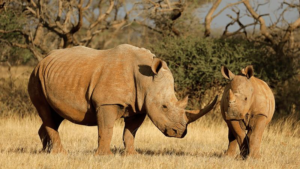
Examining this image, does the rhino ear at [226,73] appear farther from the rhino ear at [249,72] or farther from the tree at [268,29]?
the tree at [268,29]

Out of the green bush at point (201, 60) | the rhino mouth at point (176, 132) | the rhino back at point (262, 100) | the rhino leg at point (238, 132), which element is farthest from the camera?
the green bush at point (201, 60)

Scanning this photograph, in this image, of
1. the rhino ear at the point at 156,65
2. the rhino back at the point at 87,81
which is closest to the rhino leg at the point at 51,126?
the rhino back at the point at 87,81

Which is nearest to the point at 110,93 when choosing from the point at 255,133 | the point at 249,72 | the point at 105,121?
the point at 105,121

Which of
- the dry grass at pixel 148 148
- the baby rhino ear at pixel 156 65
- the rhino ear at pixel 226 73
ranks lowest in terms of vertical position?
the dry grass at pixel 148 148

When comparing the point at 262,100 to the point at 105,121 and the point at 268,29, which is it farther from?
the point at 268,29

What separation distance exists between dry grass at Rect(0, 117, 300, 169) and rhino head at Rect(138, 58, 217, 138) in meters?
0.48

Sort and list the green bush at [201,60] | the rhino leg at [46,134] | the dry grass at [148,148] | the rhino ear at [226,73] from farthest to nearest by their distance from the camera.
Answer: the green bush at [201,60] → the rhino leg at [46,134] → the rhino ear at [226,73] → the dry grass at [148,148]

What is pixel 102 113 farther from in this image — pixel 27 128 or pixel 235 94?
pixel 27 128

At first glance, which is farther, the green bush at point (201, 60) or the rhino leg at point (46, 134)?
the green bush at point (201, 60)

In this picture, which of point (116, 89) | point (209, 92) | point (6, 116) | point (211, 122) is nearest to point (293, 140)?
point (211, 122)

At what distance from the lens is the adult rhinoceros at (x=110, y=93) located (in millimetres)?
7887

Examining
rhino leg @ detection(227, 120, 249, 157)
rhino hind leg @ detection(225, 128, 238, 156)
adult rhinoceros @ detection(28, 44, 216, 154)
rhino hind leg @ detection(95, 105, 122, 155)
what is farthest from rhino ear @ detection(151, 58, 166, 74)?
rhino hind leg @ detection(225, 128, 238, 156)

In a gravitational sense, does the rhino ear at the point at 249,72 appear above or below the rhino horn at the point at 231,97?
above

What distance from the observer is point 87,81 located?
27.3 ft
